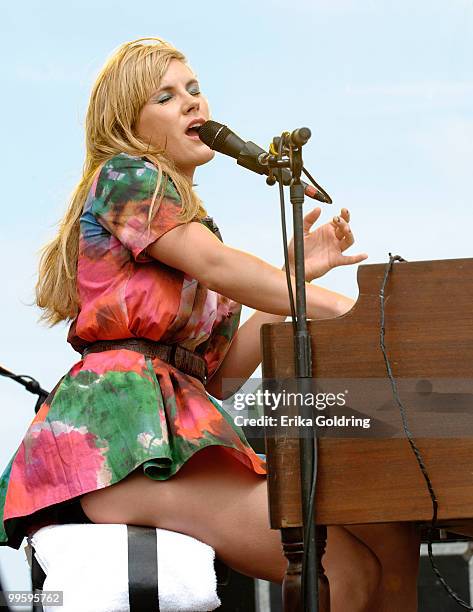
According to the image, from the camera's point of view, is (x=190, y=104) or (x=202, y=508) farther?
(x=190, y=104)

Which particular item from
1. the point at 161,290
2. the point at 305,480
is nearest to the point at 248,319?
the point at 161,290

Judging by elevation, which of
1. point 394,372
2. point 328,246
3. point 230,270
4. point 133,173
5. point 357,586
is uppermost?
point 133,173

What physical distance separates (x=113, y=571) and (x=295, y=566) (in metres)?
0.36

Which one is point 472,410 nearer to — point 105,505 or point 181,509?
point 181,509

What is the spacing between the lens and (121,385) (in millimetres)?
2219

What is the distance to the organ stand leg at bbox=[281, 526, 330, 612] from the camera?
1927 millimetres

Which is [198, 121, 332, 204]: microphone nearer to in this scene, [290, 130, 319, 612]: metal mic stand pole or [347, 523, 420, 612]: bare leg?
[290, 130, 319, 612]: metal mic stand pole

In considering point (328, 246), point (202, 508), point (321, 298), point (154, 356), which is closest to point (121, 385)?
point (154, 356)

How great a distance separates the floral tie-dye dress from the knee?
0.87 feet

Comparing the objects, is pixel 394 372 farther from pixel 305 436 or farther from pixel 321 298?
pixel 321 298

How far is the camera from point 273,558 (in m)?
2.19

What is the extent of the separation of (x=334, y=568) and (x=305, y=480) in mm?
407

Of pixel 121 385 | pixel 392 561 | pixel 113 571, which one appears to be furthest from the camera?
pixel 392 561

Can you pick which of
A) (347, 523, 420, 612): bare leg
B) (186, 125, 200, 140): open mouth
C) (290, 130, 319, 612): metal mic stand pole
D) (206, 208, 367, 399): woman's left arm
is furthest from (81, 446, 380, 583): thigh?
(186, 125, 200, 140): open mouth
